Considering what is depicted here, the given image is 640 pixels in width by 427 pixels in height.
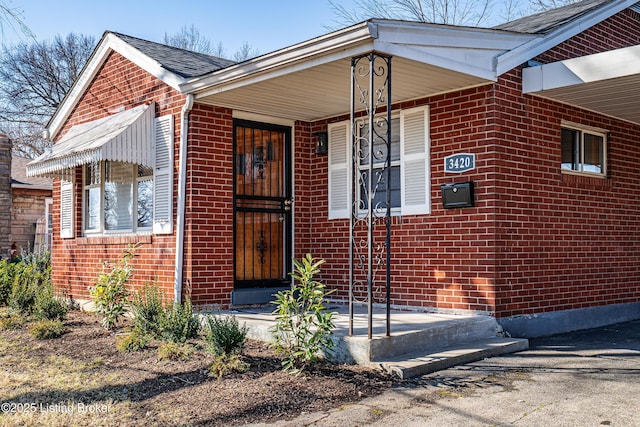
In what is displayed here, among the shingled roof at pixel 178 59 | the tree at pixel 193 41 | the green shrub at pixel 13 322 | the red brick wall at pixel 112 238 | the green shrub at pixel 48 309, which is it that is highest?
the tree at pixel 193 41

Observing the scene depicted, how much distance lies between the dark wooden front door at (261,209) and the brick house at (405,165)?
2cm

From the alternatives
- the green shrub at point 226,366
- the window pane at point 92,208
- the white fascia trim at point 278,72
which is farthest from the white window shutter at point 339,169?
the window pane at point 92,208

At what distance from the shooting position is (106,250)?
383 inches

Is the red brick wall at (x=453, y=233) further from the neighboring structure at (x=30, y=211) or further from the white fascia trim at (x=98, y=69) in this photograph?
the neighboring structure at (x=30, y=211)

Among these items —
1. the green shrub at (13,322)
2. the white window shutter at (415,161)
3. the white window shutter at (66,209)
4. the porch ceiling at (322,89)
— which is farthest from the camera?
the white window shutter at (66,209)

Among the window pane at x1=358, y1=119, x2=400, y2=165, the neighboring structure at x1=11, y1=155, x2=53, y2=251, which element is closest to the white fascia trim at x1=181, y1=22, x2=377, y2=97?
the window pane at x1=358, y1=119, x2=400, y2=165

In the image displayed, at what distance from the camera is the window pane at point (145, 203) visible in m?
9.12

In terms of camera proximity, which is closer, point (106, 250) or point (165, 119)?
point (165, 119)

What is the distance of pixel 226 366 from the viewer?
577 cm

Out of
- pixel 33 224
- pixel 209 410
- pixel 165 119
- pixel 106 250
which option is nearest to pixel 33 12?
pixel 165 119

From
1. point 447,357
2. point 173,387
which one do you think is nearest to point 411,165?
point 447,357

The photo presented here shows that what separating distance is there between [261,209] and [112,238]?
2364 mm

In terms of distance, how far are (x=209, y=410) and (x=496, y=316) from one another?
364cm

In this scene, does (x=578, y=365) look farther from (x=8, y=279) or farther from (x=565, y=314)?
(x=8, y=279)
